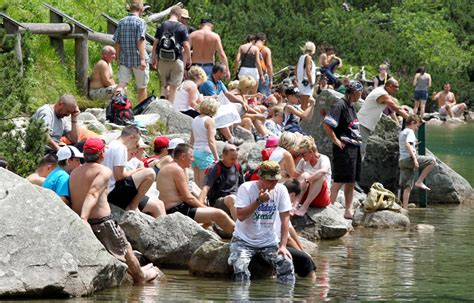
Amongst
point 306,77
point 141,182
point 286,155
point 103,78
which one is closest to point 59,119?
point 141,182

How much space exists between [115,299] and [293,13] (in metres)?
33.7

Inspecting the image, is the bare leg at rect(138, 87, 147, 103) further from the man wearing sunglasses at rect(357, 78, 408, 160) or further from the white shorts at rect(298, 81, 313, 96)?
the white shorts at rect(298, 81, 313, 96)

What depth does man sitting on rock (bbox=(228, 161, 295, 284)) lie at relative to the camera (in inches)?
498

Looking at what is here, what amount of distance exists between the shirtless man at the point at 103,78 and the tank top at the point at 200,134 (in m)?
3.44

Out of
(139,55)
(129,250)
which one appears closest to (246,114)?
(139,55)

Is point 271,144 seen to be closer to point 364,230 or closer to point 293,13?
point 364,230

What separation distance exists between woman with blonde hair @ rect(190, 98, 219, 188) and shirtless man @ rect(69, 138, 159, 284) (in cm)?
454

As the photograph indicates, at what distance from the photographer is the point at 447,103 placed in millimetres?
45906

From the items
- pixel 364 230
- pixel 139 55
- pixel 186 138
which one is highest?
pixel 139 55

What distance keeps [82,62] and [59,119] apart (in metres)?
6.01

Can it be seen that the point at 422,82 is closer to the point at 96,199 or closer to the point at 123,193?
the point at 123,193

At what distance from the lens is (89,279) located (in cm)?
1128

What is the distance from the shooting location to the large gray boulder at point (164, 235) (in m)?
13.3

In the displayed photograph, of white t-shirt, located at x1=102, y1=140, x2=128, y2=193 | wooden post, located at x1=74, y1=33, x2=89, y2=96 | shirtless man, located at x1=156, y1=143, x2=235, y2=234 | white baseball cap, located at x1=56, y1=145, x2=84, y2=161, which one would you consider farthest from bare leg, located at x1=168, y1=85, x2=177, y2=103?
white baseball cap, located at x1=56, y1=145, x2=84, y2=161
